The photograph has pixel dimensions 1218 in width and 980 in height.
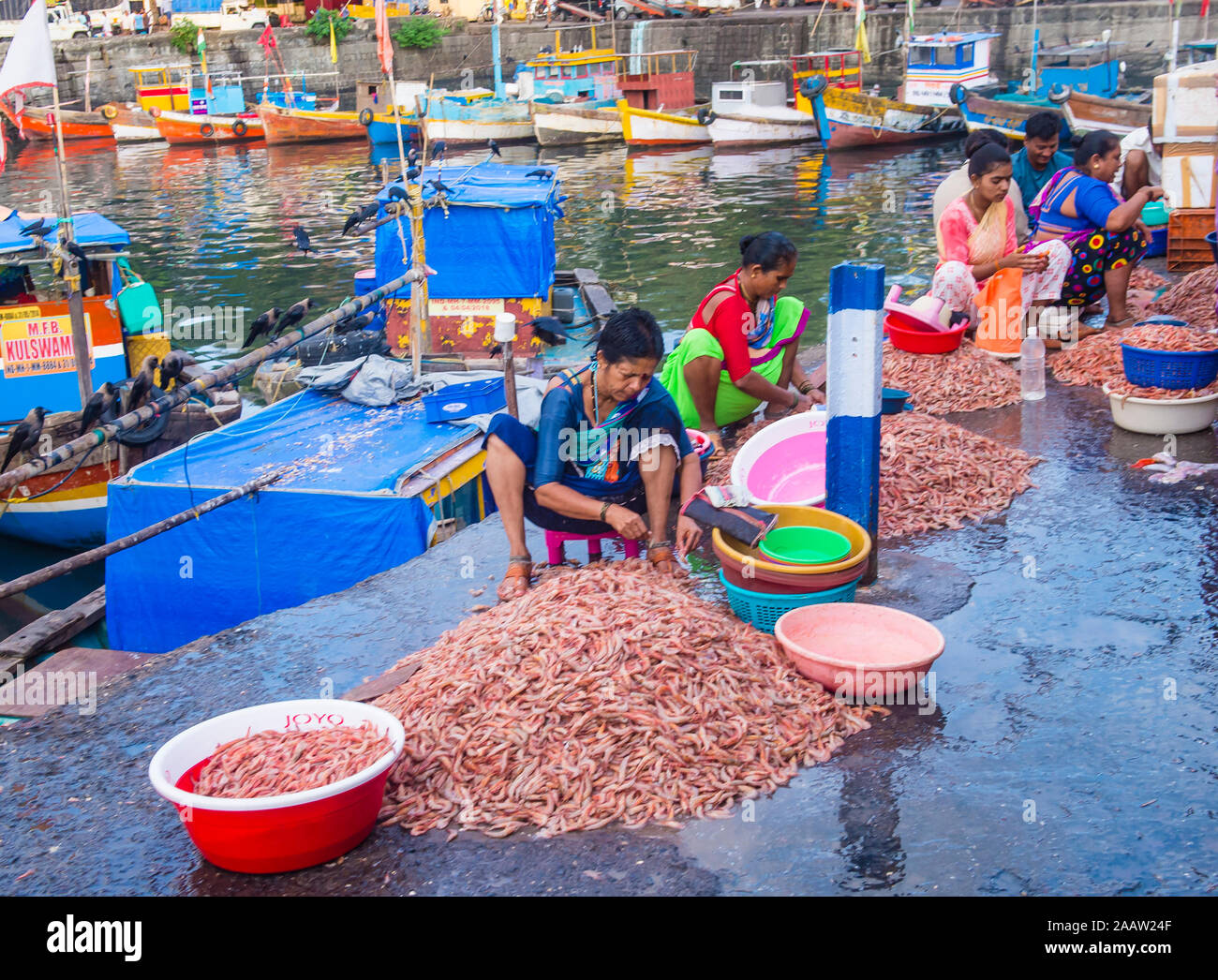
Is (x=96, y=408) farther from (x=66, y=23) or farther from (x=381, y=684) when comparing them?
(x=66, y=23)

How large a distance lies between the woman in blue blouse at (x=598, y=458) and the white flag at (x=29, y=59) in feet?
19.2

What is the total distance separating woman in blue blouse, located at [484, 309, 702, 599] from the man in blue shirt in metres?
4.95

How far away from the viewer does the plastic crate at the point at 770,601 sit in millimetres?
4328

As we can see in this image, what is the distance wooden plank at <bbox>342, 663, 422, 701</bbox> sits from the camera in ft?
13.5

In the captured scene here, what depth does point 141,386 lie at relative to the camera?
29.7 feet

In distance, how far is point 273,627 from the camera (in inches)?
202

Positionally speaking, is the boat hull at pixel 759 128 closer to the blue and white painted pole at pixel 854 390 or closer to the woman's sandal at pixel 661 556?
the blue and white painted pole at pixel 854 390

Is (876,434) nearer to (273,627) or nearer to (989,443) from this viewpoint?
(989,443)

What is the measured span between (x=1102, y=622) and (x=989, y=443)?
199cm

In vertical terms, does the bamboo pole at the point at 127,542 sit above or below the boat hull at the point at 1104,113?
below

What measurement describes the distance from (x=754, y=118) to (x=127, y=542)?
3478 cm

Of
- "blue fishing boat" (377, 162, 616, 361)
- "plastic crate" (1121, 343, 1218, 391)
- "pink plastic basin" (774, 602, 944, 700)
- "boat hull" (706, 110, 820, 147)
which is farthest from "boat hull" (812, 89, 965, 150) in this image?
"pink plastic basin" (774, 602, 944, 700)

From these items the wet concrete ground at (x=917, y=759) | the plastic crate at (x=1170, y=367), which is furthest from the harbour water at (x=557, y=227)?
the plastic crate at (x=1170, y=367)
